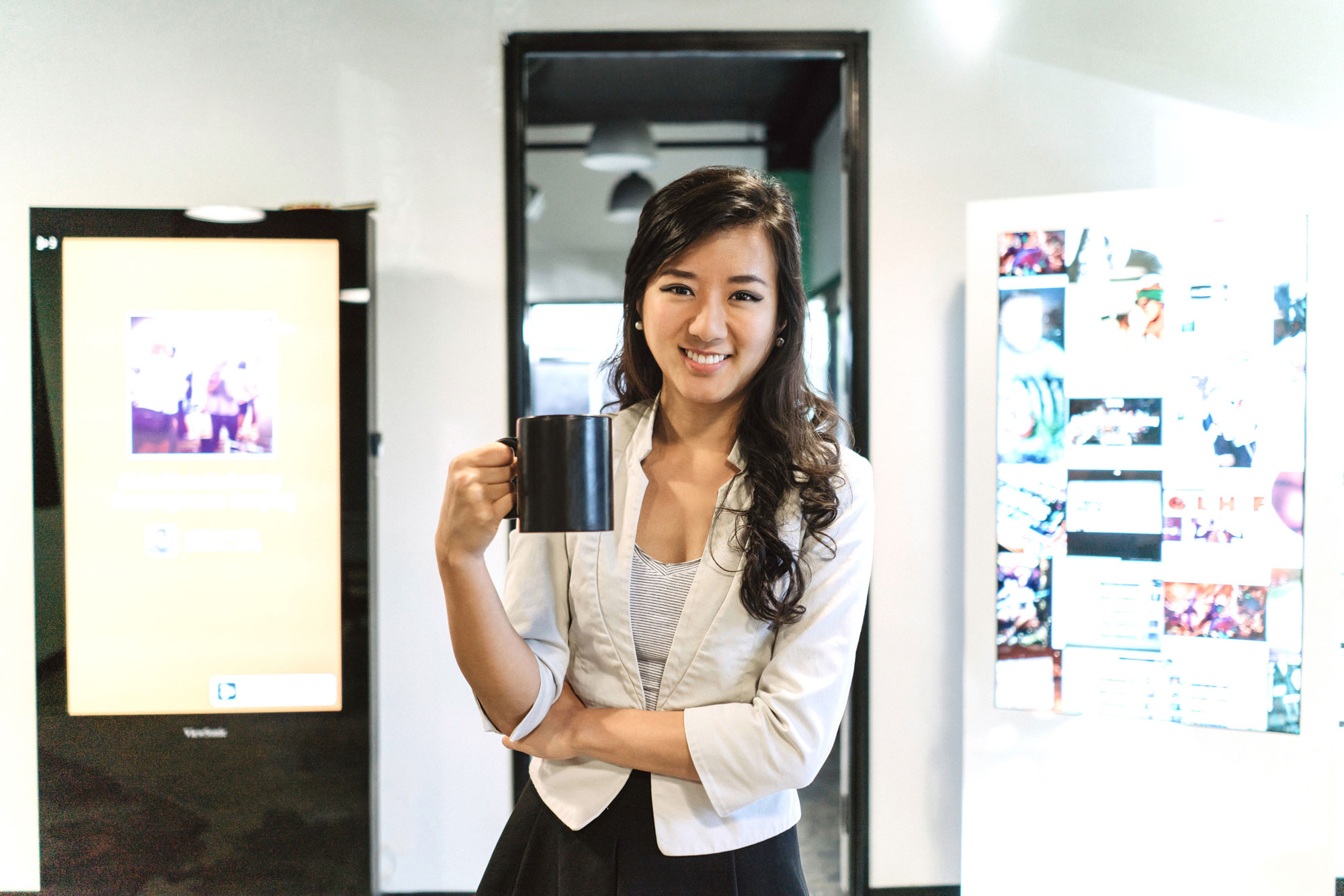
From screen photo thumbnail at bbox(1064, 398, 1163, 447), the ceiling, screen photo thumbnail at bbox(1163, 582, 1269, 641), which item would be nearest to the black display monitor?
screen photo thumbnail at bbox(1064, 398, 1163, 447)

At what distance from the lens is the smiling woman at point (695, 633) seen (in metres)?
0.89

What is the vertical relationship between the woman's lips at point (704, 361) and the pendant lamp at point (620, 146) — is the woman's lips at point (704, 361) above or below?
below

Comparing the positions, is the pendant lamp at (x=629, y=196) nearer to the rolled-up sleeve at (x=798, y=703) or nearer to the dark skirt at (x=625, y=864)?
the rolled-up sleeve at (x=798, y=703)

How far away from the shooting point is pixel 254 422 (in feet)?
6.73

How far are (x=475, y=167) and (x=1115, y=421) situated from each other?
1902 millimetres

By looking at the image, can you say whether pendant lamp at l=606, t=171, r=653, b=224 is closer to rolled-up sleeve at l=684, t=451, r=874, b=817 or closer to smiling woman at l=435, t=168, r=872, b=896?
smiling woman at l=435, t=168, r=872, b=896

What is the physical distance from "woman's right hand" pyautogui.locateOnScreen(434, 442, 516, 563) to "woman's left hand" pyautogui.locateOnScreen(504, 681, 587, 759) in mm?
236

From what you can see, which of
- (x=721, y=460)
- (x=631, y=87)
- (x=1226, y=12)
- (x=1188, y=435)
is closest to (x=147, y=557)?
(x=721, y=460)

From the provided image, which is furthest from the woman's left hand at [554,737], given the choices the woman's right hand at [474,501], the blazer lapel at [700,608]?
the woman's right hand at [474,501]

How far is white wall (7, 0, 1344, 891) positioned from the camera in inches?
89.7

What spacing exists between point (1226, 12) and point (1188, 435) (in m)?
1.36

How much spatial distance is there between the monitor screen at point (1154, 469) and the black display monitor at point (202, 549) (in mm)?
1734

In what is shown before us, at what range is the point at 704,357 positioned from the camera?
0.93 meters

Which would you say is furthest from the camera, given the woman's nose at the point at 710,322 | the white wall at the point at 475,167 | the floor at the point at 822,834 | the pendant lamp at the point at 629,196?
the pendant lamp at the point at 629,196
